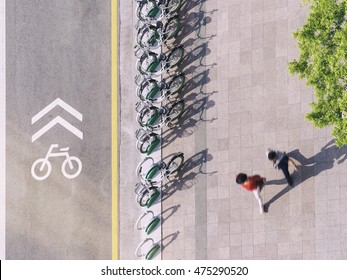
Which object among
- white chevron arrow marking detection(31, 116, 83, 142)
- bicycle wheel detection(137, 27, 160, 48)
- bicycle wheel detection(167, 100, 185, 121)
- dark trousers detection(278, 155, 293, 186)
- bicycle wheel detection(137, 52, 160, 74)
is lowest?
dark trousers detection(278, 155, 293, 186)

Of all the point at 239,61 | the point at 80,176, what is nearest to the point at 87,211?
the point at 80,176

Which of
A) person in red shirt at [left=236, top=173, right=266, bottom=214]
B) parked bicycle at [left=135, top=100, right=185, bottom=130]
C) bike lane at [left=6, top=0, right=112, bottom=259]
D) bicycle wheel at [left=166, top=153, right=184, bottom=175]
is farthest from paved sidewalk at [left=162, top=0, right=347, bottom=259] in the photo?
bike lane at [left=6, top=0, right=112, bottom=259]

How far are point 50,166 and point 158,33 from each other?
18.7 ft

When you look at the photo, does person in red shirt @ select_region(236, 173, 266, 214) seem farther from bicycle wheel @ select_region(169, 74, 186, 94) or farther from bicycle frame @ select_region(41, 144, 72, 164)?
bicycle frame @ select_region(41, 144, 72, 164)

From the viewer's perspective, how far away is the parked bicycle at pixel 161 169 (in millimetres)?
25391

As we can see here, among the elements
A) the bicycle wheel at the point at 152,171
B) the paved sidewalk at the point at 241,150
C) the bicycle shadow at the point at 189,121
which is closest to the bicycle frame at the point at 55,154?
the paved sidewalk at the point at 241,150

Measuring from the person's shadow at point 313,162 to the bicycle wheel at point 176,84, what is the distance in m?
4.23

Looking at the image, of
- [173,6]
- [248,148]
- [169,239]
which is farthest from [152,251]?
[173,6]

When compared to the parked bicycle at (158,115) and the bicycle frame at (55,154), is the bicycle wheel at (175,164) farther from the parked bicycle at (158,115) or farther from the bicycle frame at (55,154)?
the bicycle frame at (55,154)

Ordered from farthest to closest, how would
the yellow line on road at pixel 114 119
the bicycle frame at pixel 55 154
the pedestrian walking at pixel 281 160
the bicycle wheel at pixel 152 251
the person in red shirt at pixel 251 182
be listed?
the bicycle frame at pixel 55 154 < the yellow line on road at pixel 114 119 < the bicycle wheel at pixel 152 251 < the pedestrian walking at pixel 281 160 < the person in red shirt at pixel 251 182

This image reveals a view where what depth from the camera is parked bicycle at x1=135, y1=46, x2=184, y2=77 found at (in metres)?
25.9

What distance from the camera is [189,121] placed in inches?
1009

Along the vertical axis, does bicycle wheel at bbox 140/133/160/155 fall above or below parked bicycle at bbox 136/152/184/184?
above

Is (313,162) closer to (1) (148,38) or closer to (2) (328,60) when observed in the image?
(2) (328,60)
